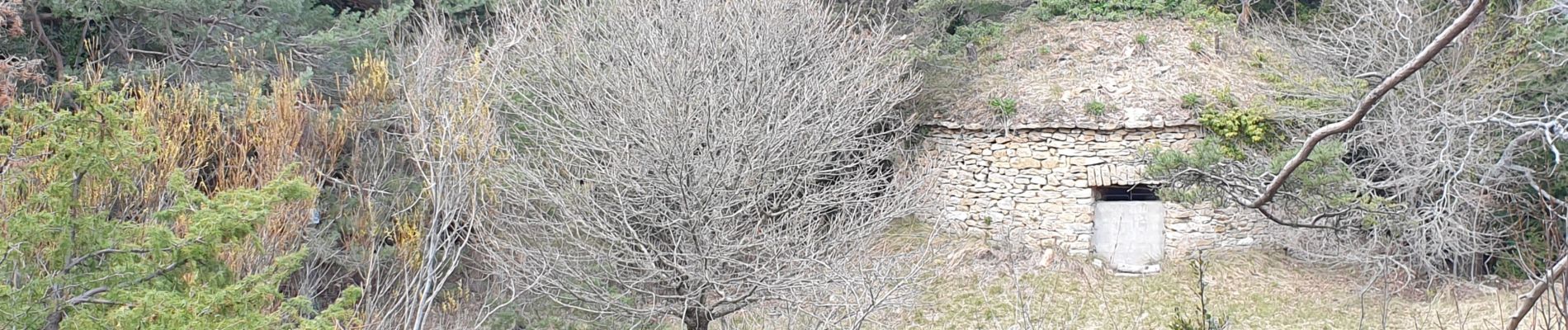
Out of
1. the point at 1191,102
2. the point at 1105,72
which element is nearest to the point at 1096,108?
the point at 1105,72

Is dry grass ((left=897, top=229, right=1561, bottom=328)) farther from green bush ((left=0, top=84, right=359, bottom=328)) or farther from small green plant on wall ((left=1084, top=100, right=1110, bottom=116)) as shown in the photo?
green bush ((left=0, top=84, right=359, bottom=328))

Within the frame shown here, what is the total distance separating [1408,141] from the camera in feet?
37.7

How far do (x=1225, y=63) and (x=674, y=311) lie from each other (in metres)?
7.41

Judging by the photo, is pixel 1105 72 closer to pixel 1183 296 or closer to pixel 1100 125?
pixel 1100 125

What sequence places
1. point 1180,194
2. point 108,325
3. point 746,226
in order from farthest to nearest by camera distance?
1. point 746,226
2. point 1180,194
3. point 108,325

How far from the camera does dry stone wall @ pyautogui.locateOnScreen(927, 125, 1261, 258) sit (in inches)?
481

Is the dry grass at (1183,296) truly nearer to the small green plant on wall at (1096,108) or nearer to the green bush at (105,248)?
the small green plant on wall at (1096,108)

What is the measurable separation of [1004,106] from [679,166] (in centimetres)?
472

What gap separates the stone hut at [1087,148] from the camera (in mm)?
12250

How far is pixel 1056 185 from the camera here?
12.5m

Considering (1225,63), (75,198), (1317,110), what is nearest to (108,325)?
(75,198)

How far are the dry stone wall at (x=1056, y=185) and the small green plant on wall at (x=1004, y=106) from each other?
221 mm

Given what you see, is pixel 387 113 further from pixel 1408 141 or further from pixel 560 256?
pixel 1408 141

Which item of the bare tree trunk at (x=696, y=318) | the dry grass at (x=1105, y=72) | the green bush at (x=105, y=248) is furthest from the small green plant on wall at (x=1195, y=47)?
the green bush at (x=105, y=248)
